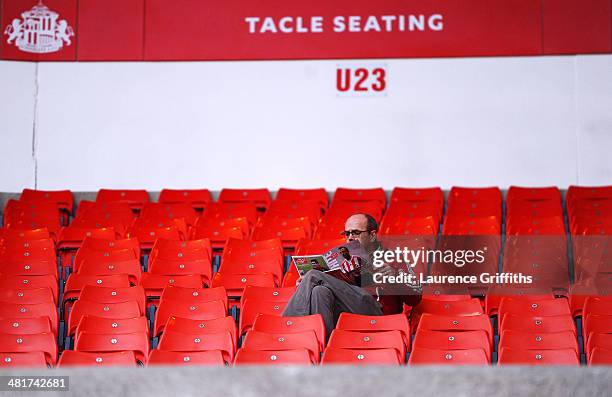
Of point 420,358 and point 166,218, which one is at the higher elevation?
point 166,218

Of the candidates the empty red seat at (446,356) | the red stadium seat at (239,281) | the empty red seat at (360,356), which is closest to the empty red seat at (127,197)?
the red stadium seat at (239,281)

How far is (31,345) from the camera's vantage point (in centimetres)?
472

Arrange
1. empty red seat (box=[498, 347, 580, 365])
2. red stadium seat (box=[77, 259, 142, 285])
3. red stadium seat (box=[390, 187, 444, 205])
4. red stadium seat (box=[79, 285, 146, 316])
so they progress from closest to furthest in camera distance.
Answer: empty red seat (box=[498, 347, 580, 365]) → red stadium seat (box=[79, 285, 146, 316]) → red stadium seat (box=[77, 259, 142, 285]) → red stadium seat (box=[390, 187, 444, 205])

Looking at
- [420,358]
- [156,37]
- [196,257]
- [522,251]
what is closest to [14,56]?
[156,37]

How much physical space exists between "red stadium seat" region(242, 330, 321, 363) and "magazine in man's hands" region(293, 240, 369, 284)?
522mm

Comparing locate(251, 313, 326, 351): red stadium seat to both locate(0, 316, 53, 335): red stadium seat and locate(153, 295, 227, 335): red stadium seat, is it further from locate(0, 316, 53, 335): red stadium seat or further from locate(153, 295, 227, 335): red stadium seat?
locate(0, 316, 53, 335): red stadium seat

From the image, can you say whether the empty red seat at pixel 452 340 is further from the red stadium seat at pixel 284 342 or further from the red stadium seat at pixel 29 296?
the red stadium seat at pixel 29 296

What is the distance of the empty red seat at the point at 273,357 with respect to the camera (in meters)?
4.18

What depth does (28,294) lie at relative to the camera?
5.48 m

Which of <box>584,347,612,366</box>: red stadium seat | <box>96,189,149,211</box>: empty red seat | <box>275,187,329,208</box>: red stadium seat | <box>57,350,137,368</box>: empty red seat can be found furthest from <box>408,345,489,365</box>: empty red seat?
<box>96,189,149,211</box>: empty red seat

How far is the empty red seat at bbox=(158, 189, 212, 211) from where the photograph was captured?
8391 mm

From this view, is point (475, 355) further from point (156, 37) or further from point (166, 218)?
point (156, 37)

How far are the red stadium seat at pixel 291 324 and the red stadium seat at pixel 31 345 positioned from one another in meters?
1.07

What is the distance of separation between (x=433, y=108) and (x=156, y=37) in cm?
290
